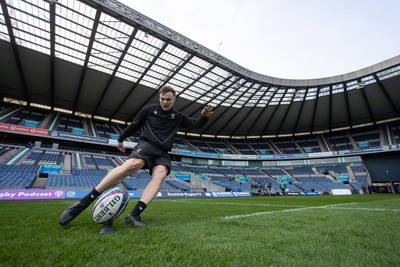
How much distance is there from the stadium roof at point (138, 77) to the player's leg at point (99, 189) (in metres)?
16.5

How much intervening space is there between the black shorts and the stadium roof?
1621cm

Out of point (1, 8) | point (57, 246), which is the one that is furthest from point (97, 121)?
point (57, 246)

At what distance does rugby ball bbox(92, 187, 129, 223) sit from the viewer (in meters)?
2.27

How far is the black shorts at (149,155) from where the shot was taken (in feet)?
9.12

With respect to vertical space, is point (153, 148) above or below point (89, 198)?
above

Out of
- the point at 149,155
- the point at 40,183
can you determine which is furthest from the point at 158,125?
the point at 40,183

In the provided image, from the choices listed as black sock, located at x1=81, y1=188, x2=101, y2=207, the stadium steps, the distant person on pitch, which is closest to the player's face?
the distant person on pitch

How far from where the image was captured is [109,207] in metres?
2.29

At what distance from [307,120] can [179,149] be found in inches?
986

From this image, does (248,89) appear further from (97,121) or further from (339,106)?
(97,121)

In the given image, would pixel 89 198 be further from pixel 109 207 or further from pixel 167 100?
pixel 167 100

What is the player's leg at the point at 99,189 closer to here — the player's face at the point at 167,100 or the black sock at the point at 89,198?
the black sock at the point at 89,198

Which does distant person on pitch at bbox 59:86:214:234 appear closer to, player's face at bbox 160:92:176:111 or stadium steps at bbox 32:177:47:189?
player's face at bbox 160:92:176:111

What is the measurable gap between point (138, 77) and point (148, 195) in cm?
2412
